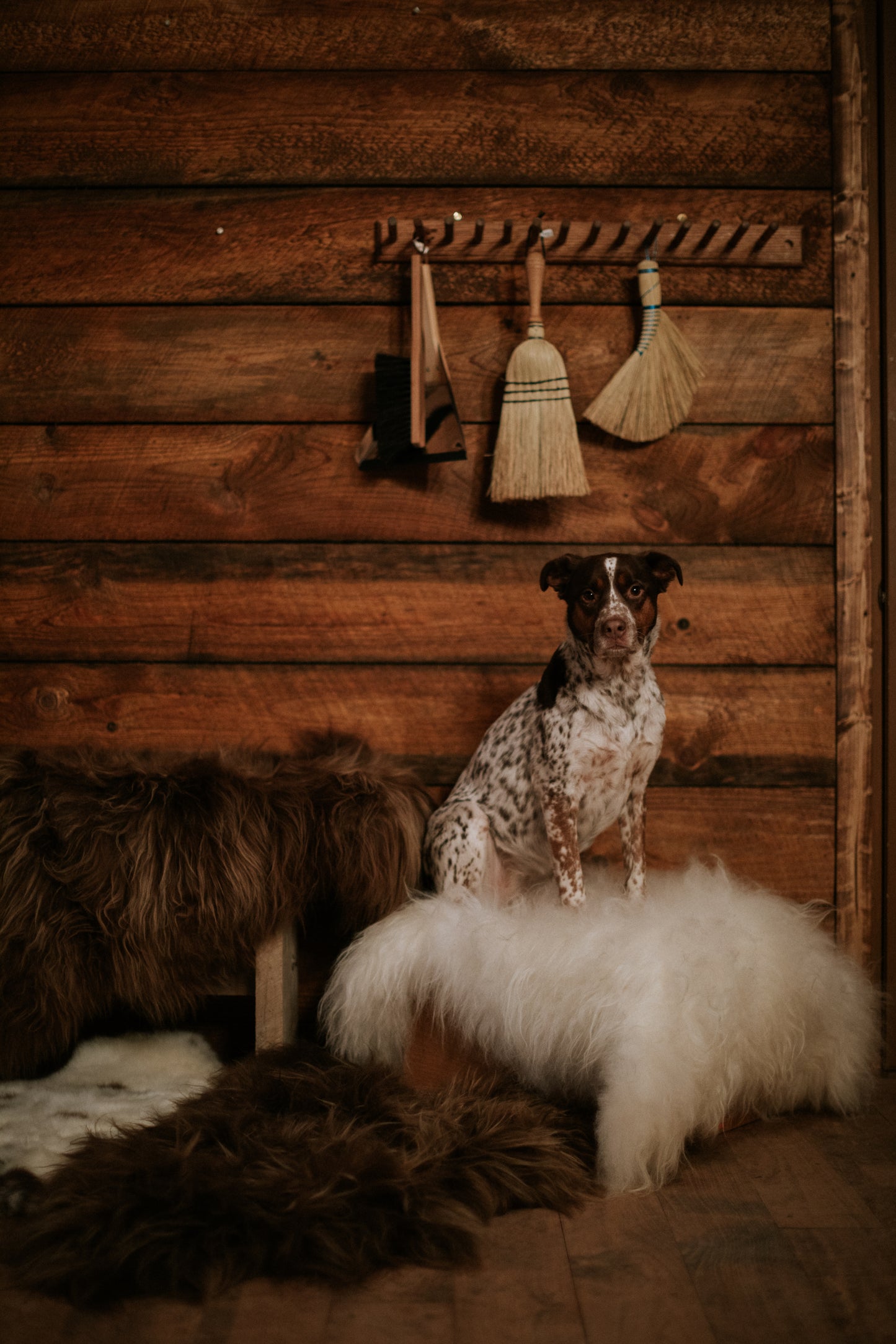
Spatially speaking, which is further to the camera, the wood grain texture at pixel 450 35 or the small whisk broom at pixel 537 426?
the wood grain texture at pixel 450 35

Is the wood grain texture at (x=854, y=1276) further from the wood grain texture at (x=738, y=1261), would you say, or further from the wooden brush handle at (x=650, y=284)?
the wooden brush handle at (x=650, y=284)

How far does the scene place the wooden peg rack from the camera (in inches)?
87.6

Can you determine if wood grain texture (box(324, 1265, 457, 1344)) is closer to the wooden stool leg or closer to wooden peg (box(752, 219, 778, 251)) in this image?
the wooden stool leg

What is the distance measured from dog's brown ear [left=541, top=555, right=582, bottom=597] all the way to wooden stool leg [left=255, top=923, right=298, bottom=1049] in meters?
0.86

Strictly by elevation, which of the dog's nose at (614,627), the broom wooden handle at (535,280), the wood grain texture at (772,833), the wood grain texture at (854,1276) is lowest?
the wood grain texture at (854,1276)

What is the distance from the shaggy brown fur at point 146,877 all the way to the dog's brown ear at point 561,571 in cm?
58

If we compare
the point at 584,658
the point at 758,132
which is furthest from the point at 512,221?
A: the point at 584,658

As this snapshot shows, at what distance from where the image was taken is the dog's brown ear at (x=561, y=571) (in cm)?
192

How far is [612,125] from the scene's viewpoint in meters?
2.31

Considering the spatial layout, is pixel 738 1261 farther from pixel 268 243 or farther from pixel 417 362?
pixel 268 243

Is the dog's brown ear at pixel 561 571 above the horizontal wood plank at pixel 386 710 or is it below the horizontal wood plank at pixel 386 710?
above

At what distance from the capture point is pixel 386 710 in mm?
2318

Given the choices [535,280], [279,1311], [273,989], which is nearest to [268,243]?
[535,280]

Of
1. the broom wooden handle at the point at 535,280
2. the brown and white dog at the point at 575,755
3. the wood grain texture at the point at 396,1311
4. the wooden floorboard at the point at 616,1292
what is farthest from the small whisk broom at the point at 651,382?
the wood grain texture at the point at 396,1311
